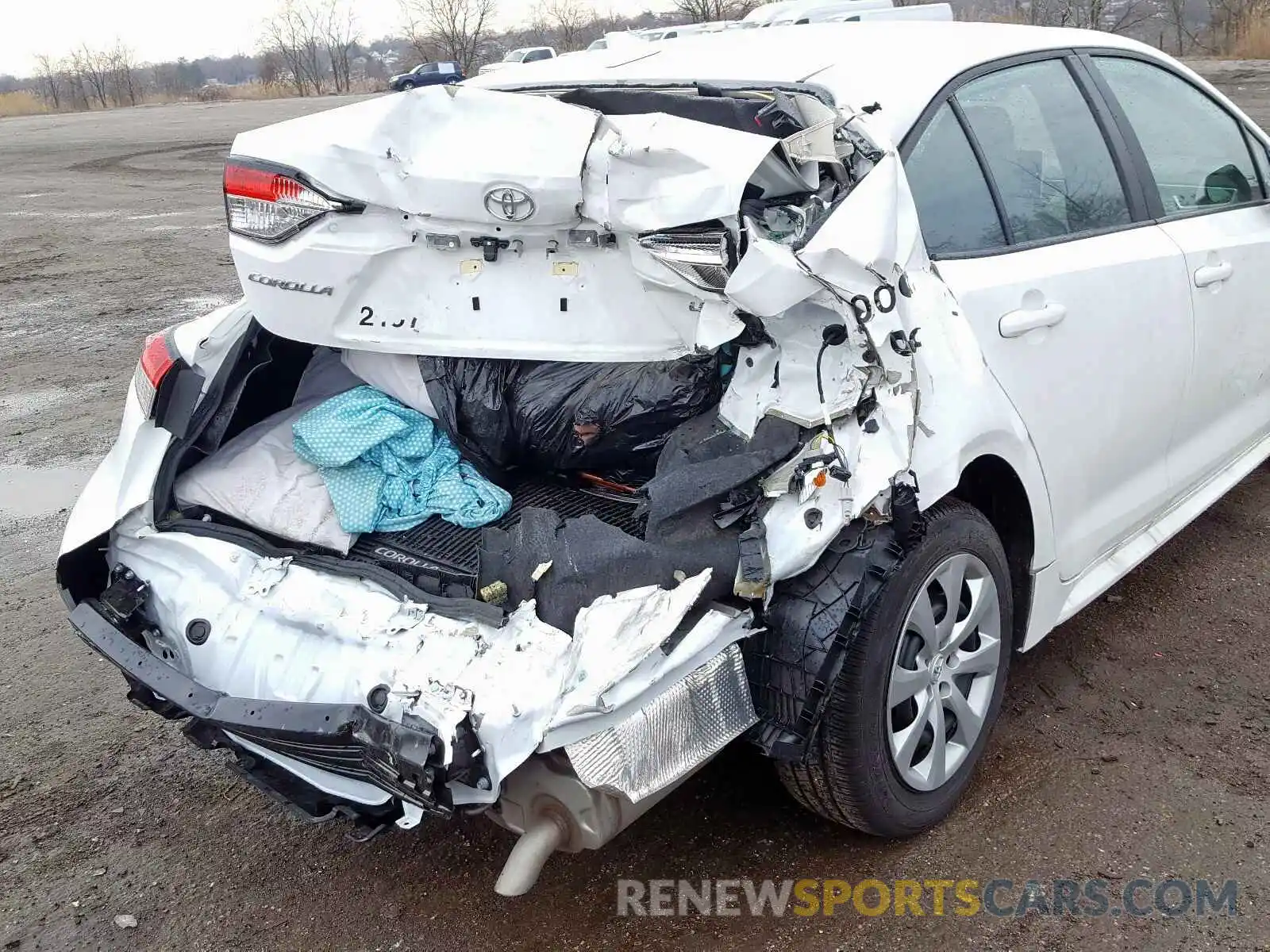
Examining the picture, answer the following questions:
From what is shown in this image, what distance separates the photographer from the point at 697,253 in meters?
2.16

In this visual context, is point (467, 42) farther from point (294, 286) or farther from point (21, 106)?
point (294, 286)

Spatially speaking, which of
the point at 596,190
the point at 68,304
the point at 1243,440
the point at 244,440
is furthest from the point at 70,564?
the point at 68,304

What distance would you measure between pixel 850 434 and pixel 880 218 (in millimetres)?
447

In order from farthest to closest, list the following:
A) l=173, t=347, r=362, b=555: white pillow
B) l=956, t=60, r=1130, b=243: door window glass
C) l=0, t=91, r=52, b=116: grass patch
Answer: l=0, t=91, r=52, b=116: grass patch → l=956, t=60, r=1130, b=243: door window glass → l=173, t=347, r=362, b=555: white pillow

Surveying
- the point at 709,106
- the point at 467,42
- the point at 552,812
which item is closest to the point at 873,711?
the point at 552,812

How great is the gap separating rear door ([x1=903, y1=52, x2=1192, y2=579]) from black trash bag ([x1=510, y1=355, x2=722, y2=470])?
67cm

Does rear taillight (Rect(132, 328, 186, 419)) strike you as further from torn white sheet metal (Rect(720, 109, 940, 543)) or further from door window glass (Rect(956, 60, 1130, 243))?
door window glass (Rect(956, 60, 1130, 243))

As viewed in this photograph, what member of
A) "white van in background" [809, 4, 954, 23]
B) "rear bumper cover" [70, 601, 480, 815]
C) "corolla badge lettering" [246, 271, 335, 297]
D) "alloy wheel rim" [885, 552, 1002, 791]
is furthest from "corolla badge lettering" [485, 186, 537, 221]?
"white van in background" [809, 4, 954, 23]

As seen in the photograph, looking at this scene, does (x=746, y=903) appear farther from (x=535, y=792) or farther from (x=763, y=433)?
(x=763, y=433)

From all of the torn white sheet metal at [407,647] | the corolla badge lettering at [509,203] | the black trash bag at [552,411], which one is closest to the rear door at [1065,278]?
the black trash bag at [552,411]

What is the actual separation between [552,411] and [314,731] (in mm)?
1110

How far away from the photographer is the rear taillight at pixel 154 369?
8.63ft

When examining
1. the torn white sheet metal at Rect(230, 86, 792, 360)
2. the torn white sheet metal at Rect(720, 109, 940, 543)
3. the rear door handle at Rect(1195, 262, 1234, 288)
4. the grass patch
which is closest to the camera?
the torn white sheet metal at Rect(720, 109, 940, 543)

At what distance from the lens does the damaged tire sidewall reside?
216cm
